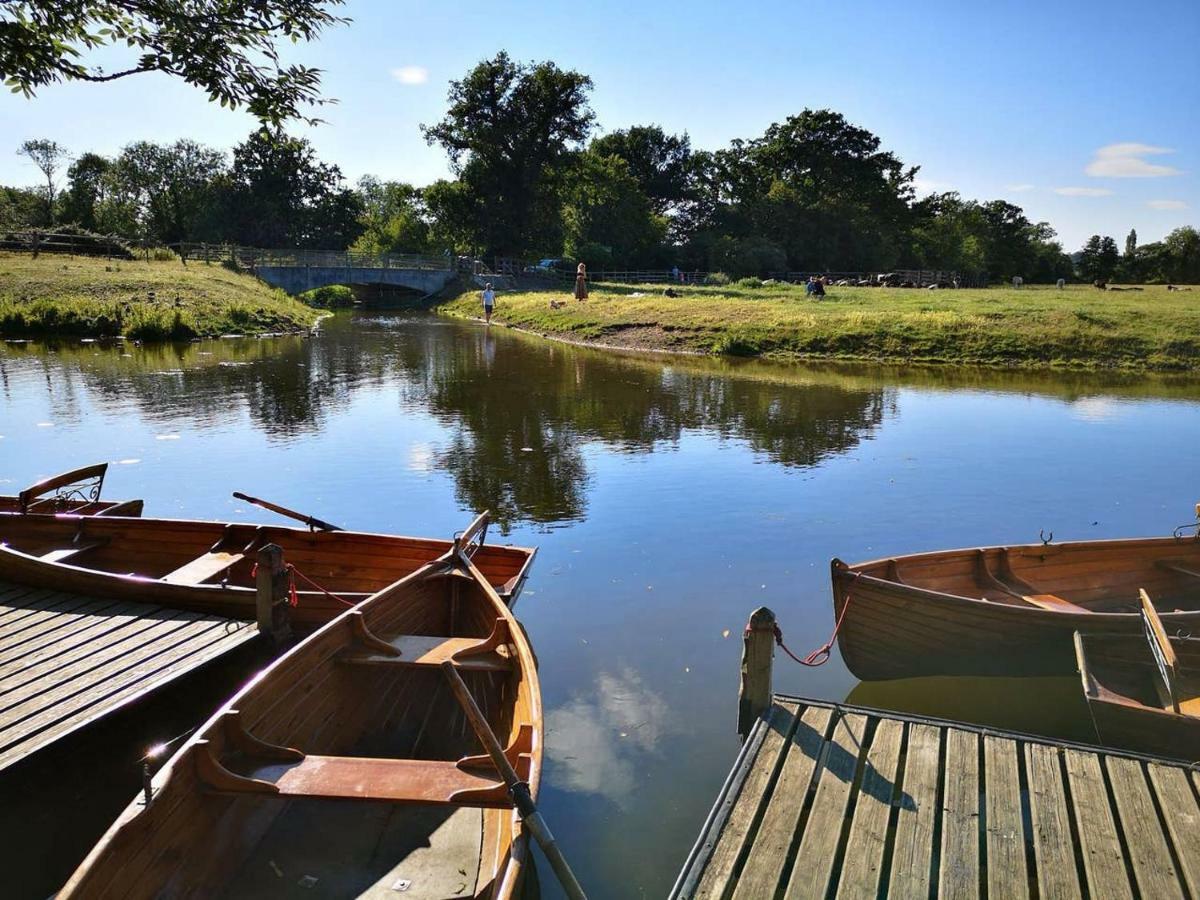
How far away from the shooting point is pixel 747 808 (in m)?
5.05

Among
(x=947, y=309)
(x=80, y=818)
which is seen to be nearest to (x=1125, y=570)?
(x=80, y=818)

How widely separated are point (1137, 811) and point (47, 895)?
655cm

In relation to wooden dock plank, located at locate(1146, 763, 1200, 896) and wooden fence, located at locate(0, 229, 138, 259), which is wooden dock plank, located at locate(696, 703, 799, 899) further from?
wooden fence, located at locate(0, 229, 138, 259)

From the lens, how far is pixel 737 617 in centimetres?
925

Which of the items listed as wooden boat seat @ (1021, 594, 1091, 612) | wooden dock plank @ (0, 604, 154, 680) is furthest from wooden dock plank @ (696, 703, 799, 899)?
wooden dock plank @ (0, 604, 154, 680)

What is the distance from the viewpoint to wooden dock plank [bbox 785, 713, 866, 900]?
176 inches

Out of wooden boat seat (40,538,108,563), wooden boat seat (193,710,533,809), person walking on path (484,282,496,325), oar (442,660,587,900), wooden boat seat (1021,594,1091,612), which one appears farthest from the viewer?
person walking on path (484,282,496,325)

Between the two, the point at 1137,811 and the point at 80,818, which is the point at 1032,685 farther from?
the point at 80,818

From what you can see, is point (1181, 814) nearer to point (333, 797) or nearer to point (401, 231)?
point (333, 797)

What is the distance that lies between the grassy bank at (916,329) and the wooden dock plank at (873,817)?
1134 inches

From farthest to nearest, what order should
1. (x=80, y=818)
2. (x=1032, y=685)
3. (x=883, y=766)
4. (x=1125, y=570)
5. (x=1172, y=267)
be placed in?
(x=1172, y=267)
(x=1125, y=570)
(x=1032, y=685)
(x=80, y=818)
(x=883, y=766)

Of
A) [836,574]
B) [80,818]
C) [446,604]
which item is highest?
[836,574]

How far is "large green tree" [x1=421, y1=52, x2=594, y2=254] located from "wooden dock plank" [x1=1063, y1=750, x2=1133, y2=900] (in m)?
62.8

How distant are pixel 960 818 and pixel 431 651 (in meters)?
3.89
